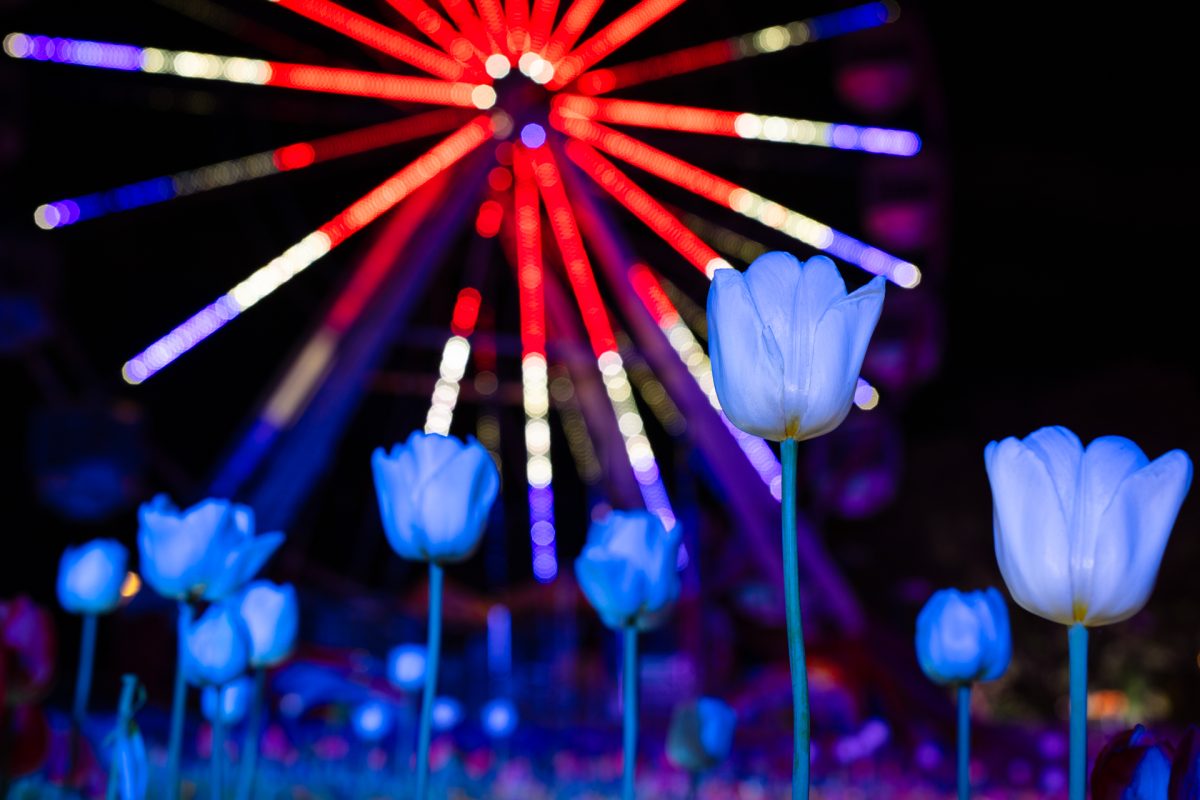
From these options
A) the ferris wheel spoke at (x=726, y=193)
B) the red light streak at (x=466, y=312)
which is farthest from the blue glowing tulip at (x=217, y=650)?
the red light streak at (x=466, y=312)

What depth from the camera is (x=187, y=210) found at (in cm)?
675

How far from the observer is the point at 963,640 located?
1313 millimetres

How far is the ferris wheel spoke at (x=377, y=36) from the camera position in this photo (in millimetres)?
6383

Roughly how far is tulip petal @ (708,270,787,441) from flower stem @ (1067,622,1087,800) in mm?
264

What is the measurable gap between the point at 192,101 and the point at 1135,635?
1013 cm

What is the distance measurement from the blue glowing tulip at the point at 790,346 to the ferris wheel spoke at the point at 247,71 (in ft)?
18.9

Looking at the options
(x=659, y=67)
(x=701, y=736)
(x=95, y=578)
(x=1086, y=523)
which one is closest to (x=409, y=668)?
(x=95, y=578)

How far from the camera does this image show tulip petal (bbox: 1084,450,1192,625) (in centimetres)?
88

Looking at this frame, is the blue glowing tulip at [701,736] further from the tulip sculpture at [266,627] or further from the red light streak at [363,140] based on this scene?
the red light streak at [363,140]

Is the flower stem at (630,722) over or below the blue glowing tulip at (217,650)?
below

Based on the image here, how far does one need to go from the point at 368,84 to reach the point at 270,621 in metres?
5.32

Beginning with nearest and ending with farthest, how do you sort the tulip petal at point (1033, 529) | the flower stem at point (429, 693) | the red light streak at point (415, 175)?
the tulip petal at point (1033, 529) → the flower stem at point (429, 693) → the red light streak at point (415, 175)

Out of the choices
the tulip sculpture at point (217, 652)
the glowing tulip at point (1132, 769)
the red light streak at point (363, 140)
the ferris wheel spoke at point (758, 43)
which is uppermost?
the ferris wheel spoke at point (758, 43)

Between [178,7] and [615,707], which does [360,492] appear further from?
[178,7]
